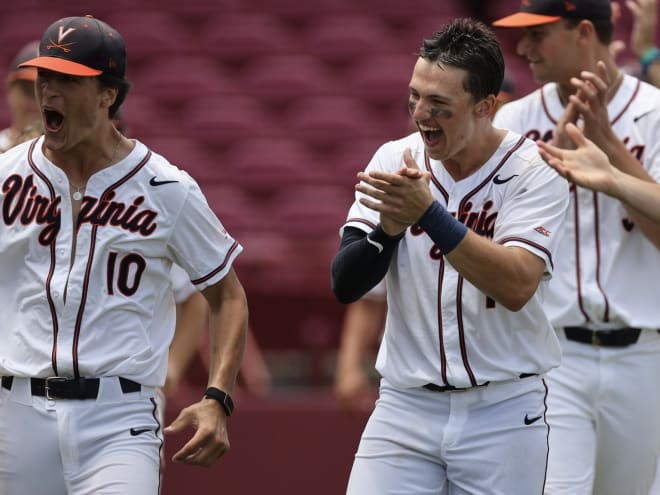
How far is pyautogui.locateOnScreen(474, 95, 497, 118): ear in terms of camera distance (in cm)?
407

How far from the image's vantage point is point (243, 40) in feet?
40.9

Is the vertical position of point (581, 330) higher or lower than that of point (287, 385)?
higher

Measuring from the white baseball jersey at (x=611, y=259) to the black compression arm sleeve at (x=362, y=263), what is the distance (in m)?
1.22

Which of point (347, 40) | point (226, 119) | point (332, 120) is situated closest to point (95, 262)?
point (332, 120)

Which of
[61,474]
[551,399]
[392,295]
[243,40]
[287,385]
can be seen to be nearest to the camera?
[61,474]

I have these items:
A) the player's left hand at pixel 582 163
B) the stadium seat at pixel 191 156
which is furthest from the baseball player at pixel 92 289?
the stadium seat at pixel 191 156

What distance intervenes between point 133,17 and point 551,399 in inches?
347

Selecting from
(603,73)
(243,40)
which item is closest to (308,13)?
(243,40)

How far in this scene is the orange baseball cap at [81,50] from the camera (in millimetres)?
3934

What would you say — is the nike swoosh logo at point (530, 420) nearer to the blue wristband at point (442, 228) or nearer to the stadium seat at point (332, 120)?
the blue wristband at point (442, 228)

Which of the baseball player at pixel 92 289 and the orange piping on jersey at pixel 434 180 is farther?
the orange piping on jersey at pixel 434 180

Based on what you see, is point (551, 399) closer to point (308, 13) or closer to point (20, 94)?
point (20, 94)

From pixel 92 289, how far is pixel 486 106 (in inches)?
54.1

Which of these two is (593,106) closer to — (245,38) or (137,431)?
(137,431)
